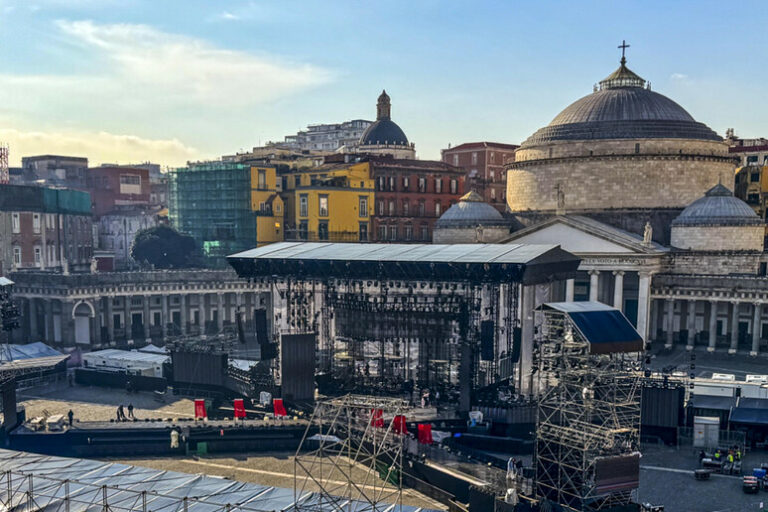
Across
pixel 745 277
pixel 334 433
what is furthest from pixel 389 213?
pixel 334 433

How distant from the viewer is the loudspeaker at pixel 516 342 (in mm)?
36750

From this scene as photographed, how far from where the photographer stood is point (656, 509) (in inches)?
960

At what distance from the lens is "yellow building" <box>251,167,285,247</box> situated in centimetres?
7138

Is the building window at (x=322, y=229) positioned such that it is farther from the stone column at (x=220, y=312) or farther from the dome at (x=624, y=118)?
the dome at (x=624, y=118)

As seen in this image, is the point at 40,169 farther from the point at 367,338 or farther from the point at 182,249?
the point at 367,338

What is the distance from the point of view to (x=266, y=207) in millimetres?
72500

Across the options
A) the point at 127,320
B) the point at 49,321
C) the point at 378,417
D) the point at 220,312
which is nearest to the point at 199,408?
the point at 378,417

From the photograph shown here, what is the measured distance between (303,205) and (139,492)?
176 ft

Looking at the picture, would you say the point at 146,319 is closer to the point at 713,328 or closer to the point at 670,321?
the point at 670,321

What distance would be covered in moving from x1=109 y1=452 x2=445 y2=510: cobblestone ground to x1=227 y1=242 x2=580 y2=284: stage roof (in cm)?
1183

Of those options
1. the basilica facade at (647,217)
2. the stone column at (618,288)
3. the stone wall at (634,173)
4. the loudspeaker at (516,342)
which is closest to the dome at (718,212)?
the basilica facade at (647,217)

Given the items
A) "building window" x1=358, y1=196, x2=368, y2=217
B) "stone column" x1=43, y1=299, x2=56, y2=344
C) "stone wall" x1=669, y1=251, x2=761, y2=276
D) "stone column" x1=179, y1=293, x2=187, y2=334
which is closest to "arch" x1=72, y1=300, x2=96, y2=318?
"stone column" x1=43, y1=299, x2=56, y2=344

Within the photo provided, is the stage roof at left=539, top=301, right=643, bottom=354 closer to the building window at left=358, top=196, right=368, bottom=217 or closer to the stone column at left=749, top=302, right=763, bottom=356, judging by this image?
the stone column at left=749, top=302, right=763, bottom=356

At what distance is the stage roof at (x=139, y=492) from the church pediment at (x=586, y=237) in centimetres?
4075
